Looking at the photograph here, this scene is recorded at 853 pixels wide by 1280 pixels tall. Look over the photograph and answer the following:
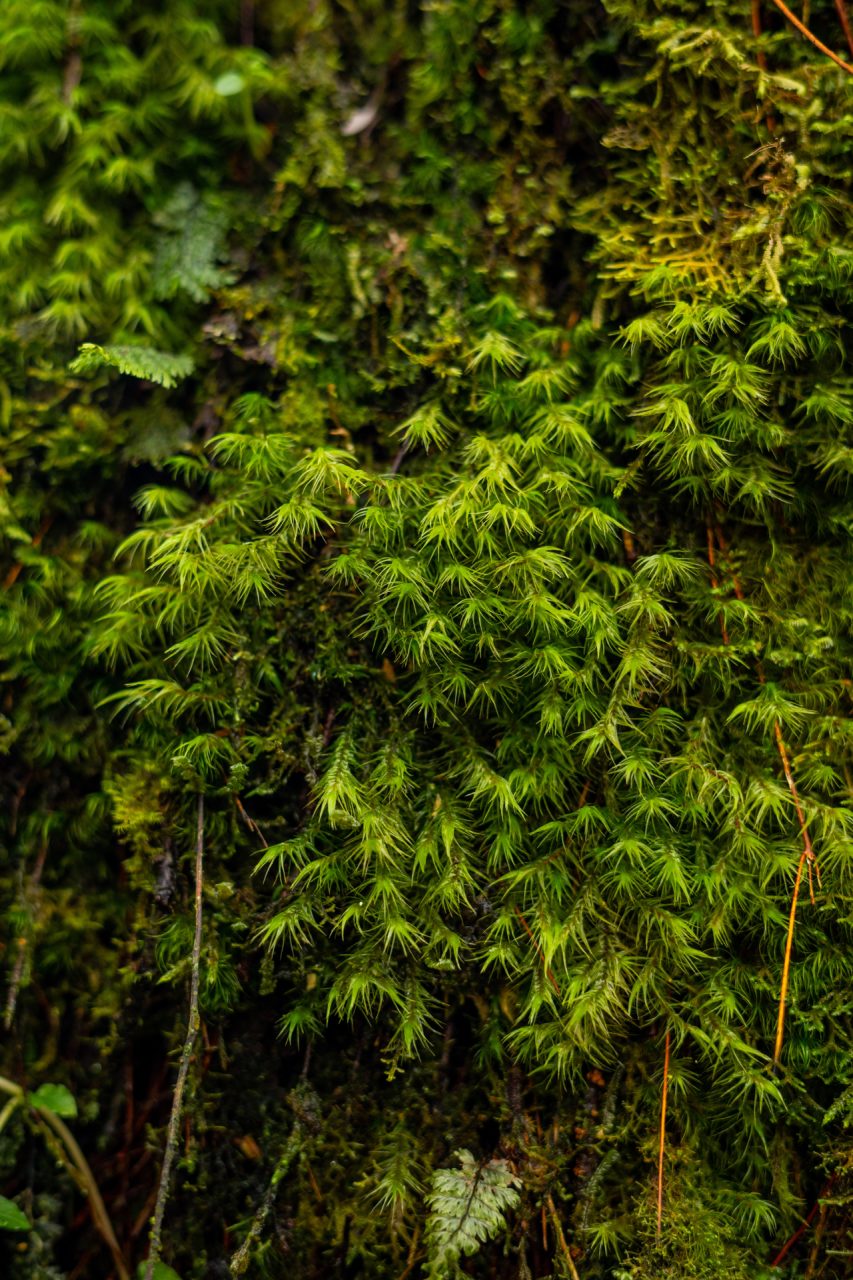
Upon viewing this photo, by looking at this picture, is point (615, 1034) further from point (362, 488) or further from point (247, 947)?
point (362, 488)

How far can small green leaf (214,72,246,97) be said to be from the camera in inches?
97.3

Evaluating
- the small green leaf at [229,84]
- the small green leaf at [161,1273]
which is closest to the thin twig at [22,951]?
the small green leaf at [161,1273]

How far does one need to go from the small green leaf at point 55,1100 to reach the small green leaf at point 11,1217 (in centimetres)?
20

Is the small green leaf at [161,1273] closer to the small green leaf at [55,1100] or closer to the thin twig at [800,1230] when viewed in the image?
the small green leaf at [55,1100]

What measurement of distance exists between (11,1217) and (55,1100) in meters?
0.25

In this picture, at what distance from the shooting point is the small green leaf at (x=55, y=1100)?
2012mm

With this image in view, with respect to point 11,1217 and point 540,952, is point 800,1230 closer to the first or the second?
point 540,952

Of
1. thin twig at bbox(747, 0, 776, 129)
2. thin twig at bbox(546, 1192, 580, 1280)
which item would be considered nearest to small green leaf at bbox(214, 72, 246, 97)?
thin twig at bbox(747, 0, 776, 129)

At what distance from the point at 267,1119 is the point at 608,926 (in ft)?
3.11

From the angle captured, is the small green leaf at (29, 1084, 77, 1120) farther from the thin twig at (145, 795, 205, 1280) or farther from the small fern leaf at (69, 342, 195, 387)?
the small fern leaf at (69, 342, 195, 387)

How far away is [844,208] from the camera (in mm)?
2086

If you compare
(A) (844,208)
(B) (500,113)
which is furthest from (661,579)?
(B) (500,113)

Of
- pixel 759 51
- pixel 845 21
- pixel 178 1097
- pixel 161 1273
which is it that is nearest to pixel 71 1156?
pixel 161 1273

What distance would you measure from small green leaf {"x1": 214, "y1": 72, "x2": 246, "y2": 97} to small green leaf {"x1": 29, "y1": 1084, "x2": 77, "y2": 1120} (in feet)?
9.49
